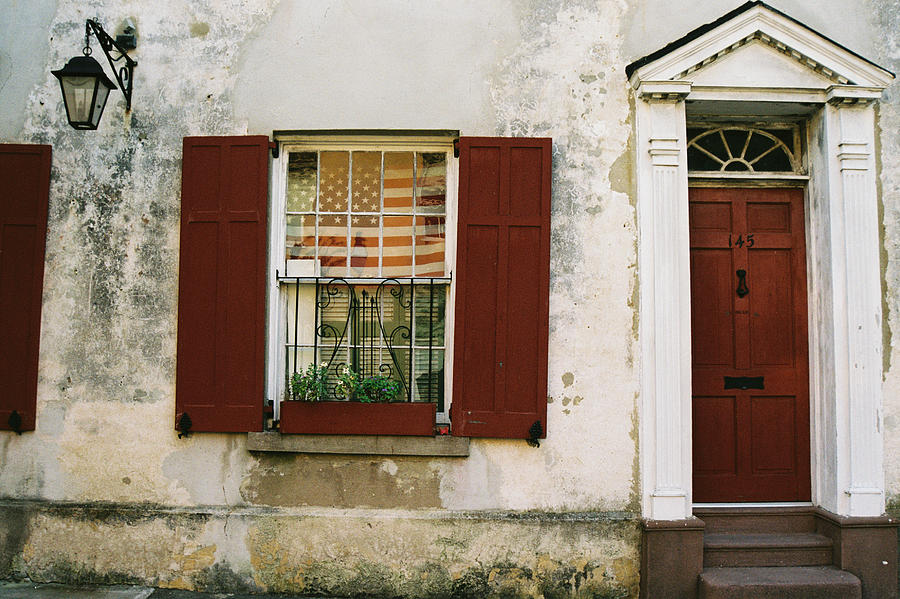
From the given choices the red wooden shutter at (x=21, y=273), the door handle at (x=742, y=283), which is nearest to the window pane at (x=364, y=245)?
the red wooden shutter at (x=21, y=273)

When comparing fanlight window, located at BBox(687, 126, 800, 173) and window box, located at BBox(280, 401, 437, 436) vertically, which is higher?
fanlight window, located at BBox(687, 126, 800, 173)

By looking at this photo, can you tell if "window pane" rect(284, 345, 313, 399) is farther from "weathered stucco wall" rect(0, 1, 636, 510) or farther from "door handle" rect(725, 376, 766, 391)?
"door handle" rect(725, 376, 766, 391)

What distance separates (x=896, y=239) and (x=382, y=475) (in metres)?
4.02

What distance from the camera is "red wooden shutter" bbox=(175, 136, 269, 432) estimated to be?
15.2ft

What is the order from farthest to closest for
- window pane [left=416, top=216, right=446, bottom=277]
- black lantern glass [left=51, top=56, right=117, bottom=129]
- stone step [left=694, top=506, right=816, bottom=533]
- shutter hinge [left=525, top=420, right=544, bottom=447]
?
window pane [left=416, top=216, right=446, bottom=277] < stone step [left=694, top=506, right=816, bottom=533] < shutter hinge [left=525, top=420, right=544, bottom=447] < black lantern glass [left=51, top=56, right=117, bottom=129]

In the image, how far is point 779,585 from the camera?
433 centimetres

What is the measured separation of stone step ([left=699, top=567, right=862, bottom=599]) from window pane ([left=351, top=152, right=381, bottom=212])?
350 cm

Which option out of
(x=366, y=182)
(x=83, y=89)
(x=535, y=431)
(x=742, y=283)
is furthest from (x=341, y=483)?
(x=742, y=283)

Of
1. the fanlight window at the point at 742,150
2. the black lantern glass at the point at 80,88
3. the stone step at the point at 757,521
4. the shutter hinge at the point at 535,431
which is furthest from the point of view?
the fanlight window at the point at 742,150

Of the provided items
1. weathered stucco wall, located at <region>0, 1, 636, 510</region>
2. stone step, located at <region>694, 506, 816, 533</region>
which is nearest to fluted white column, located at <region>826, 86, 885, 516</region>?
stone step, located at <region>694, 506, 816, 533</region>

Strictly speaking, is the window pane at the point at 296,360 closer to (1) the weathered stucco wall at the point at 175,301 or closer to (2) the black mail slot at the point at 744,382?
(1) the weathered stucco wall at the point at 175,301

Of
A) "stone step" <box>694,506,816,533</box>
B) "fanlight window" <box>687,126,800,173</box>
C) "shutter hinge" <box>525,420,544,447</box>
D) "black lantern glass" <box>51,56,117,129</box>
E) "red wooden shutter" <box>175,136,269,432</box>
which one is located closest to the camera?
"black lantern glass" <box>51,56,117,129</box>

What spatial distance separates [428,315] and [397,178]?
1.06 m

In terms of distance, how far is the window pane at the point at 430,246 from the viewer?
16.1ft
